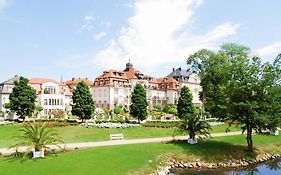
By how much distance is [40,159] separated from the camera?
714 inches

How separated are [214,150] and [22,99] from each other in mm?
28550

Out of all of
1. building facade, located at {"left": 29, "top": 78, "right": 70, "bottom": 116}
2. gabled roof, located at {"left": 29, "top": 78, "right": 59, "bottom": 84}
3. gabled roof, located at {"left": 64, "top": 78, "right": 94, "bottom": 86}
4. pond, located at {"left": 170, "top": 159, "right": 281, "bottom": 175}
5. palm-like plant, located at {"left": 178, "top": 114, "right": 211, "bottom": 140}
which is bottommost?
pond, located at {"left": 170, "top": 159, "right": 281, "bottom": 175}

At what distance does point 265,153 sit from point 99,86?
53328mm

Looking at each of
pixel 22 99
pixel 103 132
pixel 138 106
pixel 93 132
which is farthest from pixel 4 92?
pixel 103 132

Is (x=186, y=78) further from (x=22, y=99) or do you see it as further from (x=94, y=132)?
(x=94, y=132)

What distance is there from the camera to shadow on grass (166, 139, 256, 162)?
23.0 meters

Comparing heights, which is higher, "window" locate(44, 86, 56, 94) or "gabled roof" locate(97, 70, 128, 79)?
"gabled roof" locate(97, 70, 128, 79)

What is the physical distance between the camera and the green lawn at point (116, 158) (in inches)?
641

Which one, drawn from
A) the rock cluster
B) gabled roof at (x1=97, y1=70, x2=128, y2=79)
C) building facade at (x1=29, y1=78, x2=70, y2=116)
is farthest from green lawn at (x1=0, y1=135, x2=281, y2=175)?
gabled roof at (x1=97, y1=70, x2=128, y2=79)

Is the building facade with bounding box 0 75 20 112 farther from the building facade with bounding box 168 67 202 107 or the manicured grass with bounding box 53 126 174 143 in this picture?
the building facade with bounding box 168 67 202 107

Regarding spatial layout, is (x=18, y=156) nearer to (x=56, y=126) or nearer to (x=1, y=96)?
(x=56, y=126)

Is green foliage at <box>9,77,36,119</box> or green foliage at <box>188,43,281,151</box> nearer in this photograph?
green foliage at <box>188,43,281,151</box>

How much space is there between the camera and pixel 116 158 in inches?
750

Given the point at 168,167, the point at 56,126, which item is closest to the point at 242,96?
the point at 168,167
